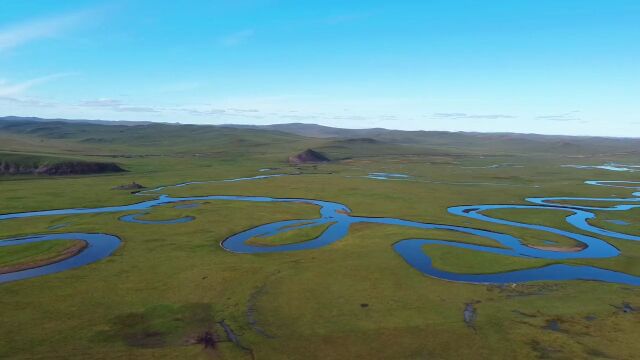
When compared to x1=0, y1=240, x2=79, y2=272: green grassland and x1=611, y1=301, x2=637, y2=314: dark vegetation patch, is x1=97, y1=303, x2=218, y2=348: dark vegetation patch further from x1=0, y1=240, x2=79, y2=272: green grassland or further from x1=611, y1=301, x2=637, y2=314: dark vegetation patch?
x1=611, y1=301, x2=637, y2=314: dark vegetation patch

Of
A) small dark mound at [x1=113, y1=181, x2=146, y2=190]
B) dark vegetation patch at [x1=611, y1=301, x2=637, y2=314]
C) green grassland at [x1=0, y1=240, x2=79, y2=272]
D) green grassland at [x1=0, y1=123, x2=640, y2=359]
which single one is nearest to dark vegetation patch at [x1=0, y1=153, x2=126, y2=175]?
small dark mound at [x1=113, y1=181, x2=146, y2=190]

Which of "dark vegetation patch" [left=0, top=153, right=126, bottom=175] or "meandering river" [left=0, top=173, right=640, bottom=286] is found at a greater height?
"dark vegetation patch" [left=0, top=153, right=126, bottom=175]

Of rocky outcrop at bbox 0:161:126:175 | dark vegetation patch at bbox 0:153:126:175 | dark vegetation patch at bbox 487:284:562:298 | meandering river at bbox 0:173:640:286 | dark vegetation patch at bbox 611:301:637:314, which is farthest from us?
dark vegetation patch at bbox 0:153:126:175

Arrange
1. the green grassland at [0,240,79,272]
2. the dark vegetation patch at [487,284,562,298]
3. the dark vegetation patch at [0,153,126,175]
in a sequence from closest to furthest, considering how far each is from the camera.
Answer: the dark vegetation patch at [487,284,562,298] → the green grassland at [0,240,79,272] → the dark vegetation patch at [0,153,126,175]

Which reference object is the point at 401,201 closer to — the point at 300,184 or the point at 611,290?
the point at 300,184

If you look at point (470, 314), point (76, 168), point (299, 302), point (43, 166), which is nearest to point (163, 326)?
point (299, 302)
